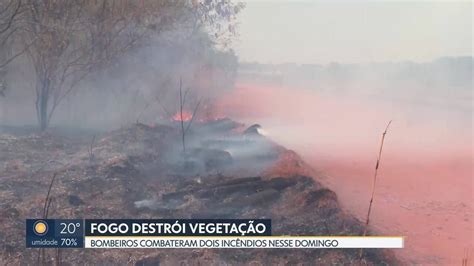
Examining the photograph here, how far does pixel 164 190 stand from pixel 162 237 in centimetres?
293

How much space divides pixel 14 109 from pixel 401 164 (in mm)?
18050

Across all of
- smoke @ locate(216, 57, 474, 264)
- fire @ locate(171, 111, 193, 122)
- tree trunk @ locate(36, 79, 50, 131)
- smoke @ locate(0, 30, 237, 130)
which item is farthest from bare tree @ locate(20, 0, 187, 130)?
smoke @ locate(216, 57, 474, 264)

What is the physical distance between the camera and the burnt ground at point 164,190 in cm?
834

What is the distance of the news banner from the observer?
27.5ft

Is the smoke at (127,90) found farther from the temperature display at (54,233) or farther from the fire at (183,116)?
the temperature display at (54,233)

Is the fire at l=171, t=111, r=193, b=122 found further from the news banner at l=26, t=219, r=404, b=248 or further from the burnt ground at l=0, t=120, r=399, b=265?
the news banner at l=26, t=219, r=404, b=248

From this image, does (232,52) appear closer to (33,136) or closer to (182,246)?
(33,136)

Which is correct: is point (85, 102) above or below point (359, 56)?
below

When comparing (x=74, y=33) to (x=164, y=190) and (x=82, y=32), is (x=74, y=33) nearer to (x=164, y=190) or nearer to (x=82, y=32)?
(x=82, y=32)

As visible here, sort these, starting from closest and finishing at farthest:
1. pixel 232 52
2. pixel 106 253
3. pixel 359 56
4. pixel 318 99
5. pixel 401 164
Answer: pixel 106 253 < pixel 401 164 < pixel 359 56 < pixel 232 52 < pixel 318 99

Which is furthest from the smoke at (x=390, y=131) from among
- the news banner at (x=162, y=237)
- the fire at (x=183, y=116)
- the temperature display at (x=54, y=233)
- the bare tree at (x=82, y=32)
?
the temperature display at (x=54, y=233)

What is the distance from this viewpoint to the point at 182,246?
861 centimetres

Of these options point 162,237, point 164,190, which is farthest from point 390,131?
point 162,237

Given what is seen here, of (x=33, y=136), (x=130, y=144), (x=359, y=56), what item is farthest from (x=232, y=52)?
(x=33, y=136)
